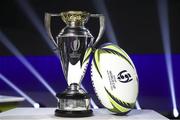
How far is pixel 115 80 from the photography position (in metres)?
1.52

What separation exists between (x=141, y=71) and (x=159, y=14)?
0.32m

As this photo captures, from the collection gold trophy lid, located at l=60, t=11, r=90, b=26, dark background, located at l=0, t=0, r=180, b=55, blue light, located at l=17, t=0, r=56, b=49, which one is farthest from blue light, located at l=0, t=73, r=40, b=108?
gold trophy lid, located at l=60, t=11, r=90, b=26

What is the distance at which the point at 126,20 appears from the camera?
2.10m

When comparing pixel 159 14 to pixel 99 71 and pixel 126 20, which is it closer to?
pixel 126 20

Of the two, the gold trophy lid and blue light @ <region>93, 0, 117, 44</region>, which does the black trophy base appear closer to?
the gold trophy lid

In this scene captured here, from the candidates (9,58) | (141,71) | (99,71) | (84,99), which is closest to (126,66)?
(99,71)

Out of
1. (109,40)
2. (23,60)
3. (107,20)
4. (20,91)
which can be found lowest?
(20,91)

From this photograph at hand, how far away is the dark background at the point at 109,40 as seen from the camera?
206cm

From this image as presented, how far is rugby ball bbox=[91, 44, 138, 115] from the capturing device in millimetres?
1521

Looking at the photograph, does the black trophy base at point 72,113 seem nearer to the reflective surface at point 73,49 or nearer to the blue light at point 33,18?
the reflective surface at point 73,49

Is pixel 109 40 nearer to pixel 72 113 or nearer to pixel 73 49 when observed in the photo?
pixel 73 49

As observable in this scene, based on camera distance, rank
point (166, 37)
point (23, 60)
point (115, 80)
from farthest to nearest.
Answer: point (23, 60) < point (166, 37) < point (115, 80)

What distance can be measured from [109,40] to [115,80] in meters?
0.62

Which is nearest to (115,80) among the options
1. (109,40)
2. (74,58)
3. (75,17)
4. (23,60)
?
(74,58)
